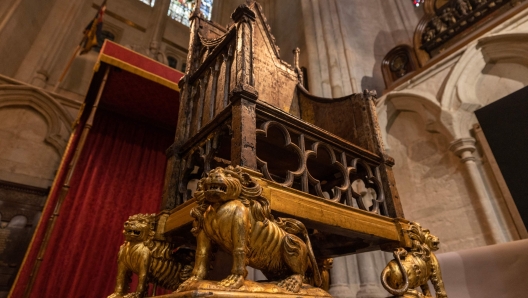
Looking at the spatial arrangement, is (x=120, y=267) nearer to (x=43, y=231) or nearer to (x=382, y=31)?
(x=43, y=231)

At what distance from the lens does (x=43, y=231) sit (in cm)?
250

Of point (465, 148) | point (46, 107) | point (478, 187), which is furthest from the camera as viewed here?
point (46, 107)

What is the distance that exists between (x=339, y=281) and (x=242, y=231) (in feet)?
7.56

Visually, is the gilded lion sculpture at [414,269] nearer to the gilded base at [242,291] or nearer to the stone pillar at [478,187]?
the gilded base at [242,291]

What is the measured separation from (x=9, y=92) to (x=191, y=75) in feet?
10.6

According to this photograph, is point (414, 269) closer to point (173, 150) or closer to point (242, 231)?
point (242, 231)

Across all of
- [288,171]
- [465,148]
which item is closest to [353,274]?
[465,148]

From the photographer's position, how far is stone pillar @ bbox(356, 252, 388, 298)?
2.65 meters

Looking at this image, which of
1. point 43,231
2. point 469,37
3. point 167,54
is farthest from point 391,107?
point 167,54

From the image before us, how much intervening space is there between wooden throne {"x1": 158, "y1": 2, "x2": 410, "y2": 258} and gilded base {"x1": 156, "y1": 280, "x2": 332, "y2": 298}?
0.93ft

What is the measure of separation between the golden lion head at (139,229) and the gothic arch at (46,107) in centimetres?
312

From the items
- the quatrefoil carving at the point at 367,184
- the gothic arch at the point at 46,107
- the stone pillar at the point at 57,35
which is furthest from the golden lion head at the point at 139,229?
the stone pillar at the point at 57,35

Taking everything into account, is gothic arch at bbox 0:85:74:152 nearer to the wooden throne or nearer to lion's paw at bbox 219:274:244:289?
the wooden throne

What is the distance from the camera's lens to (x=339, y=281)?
2832 mm
